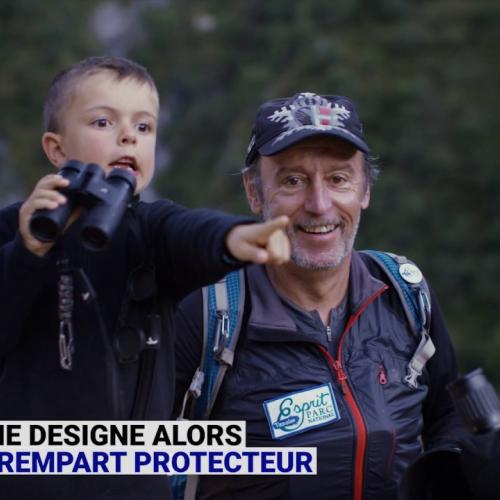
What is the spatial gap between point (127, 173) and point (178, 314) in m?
0.85

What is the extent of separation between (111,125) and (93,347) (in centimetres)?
54

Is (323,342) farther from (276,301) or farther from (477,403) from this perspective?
(477,403)

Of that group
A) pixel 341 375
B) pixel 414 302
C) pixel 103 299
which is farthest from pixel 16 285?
pixel 414 302

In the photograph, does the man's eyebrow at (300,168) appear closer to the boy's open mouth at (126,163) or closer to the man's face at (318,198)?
the man's face at (318,198)

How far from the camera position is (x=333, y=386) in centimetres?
346

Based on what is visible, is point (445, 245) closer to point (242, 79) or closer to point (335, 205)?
point (242, 79)

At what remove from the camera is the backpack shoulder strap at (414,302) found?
361 cm

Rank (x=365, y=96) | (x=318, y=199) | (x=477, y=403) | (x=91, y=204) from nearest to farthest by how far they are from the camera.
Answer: (x=91, y=204)
(x=477, y=403)
(x=318, y=199)
(x=365, y=96)

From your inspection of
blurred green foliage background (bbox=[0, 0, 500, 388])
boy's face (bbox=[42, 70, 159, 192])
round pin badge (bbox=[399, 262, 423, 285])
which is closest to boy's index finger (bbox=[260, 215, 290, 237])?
boy's face (bbox=[42, 70, 159, 192])

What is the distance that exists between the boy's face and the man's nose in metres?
0.64

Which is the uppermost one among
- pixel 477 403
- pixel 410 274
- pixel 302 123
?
pixel 302 123

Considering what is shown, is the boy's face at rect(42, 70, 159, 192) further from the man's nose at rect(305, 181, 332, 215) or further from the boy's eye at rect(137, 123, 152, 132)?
the man's nose at rect(305, 181, 332, 215)

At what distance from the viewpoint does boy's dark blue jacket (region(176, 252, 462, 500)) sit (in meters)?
3.40

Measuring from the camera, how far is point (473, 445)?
10.2 ft
